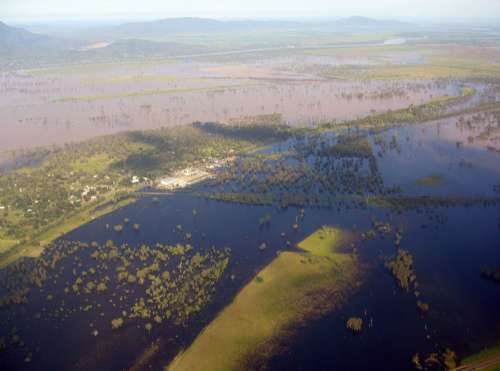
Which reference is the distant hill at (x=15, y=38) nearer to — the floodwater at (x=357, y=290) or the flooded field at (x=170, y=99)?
the flooded field at (x=170, y=99)

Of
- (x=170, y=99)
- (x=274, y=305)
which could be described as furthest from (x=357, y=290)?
(x=170, y=99)

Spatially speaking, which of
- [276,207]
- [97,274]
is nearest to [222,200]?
[276,207]

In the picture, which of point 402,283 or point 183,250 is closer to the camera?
point 402,283

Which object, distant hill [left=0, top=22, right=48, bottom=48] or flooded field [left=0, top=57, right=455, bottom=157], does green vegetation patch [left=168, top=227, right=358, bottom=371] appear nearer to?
flooded field [left=0, top=57, right=455, bottom=157]

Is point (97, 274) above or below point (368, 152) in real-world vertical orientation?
below

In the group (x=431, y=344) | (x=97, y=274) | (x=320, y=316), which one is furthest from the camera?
(x=97, y=274)

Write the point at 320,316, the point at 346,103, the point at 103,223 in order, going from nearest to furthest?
the point at 320,316 → the point at 103,223 → the point at 346,103

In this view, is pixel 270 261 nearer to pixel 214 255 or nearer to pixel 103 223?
pixel 214 255

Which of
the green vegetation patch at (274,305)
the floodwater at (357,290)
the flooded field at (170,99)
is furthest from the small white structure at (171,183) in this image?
the flooded field at (170,99)
